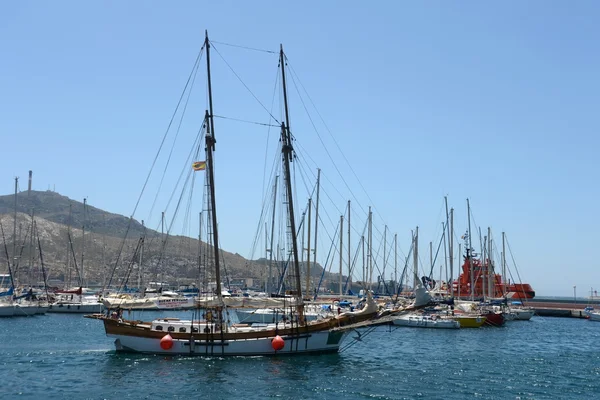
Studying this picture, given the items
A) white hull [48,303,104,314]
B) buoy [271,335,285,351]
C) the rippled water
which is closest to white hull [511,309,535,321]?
the rippled water

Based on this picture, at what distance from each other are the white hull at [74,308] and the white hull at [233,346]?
2227 inches

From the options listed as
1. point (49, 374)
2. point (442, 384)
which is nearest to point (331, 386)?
point (442, 384)

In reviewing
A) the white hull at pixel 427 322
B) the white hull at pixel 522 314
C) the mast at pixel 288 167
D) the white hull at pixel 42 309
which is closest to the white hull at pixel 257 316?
the white hull at pixel 427 322

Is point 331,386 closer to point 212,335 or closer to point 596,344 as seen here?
point 212,335

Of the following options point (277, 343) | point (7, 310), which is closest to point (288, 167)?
point (277, 343)

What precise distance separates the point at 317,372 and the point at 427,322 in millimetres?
40092

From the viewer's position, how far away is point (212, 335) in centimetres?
4531

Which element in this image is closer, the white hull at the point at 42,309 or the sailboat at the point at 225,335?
the sailboat at the point at 225,335

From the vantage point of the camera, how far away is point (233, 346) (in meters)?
45.3

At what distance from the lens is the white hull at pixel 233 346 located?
45.3 metres

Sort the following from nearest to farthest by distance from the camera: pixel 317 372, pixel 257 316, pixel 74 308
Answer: pixel 317 372
pixel 257 316
pixel 74 308

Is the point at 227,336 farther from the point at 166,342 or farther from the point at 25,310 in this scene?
the point at 25,310

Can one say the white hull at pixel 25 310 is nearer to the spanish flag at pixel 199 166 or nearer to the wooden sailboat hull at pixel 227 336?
the wooden sailboat hull at pixel 227 336

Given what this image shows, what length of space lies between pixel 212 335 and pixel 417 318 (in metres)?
39.9
